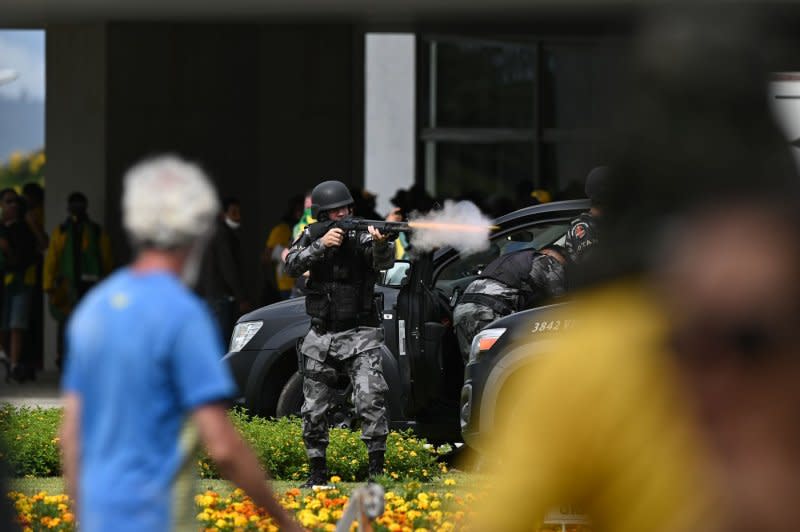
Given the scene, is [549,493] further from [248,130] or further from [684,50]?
[248,130]

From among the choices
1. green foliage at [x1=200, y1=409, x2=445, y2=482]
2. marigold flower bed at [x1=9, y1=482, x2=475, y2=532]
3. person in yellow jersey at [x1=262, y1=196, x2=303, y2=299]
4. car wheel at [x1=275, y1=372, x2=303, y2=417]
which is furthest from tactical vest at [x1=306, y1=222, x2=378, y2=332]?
person in yellow jersey at [x1=262, y1=196, x2=303, y2=299]

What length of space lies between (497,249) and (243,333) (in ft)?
6.43

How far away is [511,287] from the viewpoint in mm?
10477

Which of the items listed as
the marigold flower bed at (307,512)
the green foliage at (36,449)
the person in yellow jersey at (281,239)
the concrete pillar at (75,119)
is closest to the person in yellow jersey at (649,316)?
the marigold flower bed at (307,512)

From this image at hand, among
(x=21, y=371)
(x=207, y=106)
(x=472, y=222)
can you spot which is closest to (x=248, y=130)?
(x=207, y=106)

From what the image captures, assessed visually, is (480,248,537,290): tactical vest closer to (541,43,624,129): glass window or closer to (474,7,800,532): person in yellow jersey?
(474,7,800,532): person in yellow jersey

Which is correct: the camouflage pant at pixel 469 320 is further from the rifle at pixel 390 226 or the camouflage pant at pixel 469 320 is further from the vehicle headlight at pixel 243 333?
the vehicle headlight at pixel 243 333

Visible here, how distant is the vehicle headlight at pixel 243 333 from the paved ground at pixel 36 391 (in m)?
3.94

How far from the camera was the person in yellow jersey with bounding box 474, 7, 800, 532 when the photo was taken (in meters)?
1.72

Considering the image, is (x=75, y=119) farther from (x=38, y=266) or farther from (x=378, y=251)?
(x=378, y=251)

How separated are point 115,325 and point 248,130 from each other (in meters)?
16.7

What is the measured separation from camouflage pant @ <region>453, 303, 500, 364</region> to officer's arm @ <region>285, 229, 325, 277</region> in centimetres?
112

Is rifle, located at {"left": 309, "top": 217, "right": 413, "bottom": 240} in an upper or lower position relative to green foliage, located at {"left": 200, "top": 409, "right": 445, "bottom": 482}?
upper

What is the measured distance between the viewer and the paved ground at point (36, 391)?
1558cm
